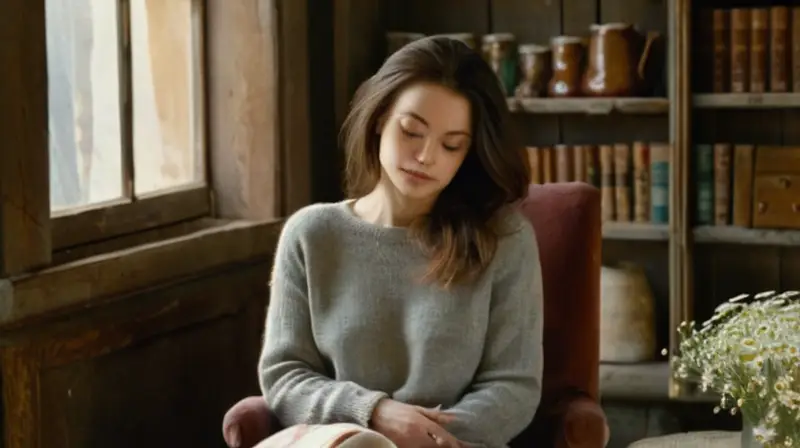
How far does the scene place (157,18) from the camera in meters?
2.66

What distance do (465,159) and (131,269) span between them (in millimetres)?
669

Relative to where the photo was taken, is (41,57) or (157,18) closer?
(41,57)

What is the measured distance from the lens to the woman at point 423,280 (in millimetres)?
1959

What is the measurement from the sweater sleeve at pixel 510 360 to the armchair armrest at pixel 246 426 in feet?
1.00

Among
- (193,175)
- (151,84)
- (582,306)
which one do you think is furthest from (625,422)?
(151,84)

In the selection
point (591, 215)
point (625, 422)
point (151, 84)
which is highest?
point (151, 84)

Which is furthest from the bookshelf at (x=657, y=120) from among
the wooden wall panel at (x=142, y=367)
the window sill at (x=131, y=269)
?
the wooden wall panel at (x=142, y=367)

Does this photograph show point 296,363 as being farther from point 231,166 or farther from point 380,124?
point 231,166

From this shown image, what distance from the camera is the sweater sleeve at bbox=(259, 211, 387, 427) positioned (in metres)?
1.94

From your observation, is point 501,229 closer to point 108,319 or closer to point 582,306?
point 582,306

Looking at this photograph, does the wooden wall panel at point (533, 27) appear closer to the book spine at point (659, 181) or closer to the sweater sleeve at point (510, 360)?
the book spine at point (659, 181)

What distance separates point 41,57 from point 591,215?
38.3 inches

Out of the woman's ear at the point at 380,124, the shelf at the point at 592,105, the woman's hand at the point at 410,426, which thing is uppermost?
the woman's ear at the point at 380,124

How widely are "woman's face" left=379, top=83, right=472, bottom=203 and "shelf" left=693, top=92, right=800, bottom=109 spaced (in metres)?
1.21
